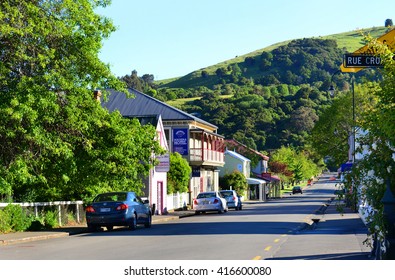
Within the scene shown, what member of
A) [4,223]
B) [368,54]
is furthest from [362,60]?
[4,223]

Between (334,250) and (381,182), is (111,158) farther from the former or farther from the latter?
(381,182)

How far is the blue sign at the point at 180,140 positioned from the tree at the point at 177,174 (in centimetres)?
349

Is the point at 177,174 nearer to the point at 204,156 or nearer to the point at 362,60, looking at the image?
the point at 204,156

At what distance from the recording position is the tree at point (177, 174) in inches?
2330

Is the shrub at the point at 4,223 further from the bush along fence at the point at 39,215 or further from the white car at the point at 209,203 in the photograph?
the white car at the point at 209,203

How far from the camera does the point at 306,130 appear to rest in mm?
176125

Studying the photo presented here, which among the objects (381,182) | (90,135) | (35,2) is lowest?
(381,182)

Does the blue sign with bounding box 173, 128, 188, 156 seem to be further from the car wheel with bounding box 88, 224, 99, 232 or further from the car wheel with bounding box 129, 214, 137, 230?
the car wheel with bounding box 88, 224, 99, 232

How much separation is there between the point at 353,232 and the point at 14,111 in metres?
12.9

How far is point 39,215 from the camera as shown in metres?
32.0

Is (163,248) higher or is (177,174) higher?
(177,174)

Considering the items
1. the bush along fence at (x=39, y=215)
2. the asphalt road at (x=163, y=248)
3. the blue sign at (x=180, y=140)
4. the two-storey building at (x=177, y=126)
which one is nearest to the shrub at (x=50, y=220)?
the bush along fence at (x=39, y=215)

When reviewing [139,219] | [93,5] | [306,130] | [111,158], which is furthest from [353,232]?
[306,130]

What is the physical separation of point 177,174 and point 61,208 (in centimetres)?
2650
